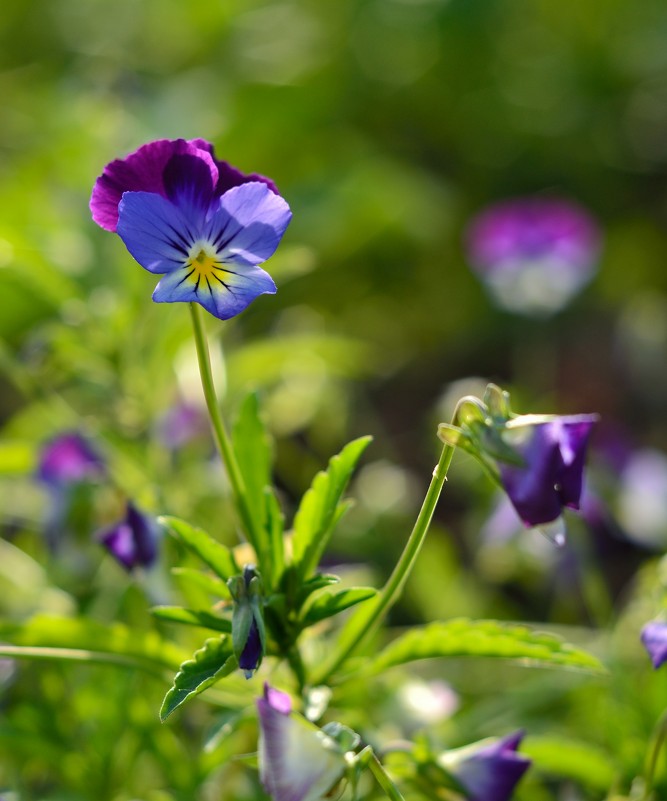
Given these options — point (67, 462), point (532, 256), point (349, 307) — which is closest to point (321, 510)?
point (67, 462)

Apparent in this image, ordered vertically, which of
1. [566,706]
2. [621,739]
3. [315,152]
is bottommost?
[566,706]

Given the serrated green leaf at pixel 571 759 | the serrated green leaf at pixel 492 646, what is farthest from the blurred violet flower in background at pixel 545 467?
the serrated green leaf at pixel 571 759

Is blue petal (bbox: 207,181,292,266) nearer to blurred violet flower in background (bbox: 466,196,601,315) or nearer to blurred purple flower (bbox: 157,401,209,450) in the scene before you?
blurred purple flower (bbox: 157,401,209,450)

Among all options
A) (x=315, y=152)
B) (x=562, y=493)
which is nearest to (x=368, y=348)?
(x=315, y=152)

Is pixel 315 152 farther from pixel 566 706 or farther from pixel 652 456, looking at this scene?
pixel 566 706

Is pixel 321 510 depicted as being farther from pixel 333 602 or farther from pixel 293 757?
pixel 293 757

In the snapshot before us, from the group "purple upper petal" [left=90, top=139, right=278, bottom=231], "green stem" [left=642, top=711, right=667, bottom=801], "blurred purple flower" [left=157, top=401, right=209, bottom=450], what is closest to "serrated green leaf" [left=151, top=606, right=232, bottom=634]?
"purple upper petal" [left=90, top=139, right=278, bottom=231]

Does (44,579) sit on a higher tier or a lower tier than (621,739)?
higher

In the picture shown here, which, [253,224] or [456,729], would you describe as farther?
[456,729]
